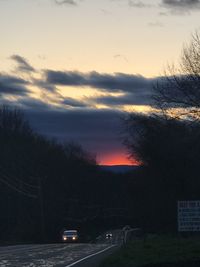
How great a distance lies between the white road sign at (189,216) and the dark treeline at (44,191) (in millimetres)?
48695

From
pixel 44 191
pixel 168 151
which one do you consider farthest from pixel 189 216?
pixel 44 191

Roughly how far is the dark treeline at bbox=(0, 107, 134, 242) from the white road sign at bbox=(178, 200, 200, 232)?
4870 centimetres

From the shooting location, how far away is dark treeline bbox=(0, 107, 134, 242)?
82.4 m

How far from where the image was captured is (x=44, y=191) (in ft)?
315

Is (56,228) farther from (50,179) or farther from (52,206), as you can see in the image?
(50,179)

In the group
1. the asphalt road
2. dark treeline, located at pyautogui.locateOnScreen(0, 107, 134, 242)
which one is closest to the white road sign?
the asphalt road

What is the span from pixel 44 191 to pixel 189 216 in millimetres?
72917

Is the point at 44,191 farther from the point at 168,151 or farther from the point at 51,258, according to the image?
the point at 51,258

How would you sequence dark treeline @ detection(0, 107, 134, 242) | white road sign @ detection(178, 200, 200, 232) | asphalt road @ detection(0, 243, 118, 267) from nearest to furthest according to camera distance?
white road sign @ detection(178, 200, 200, 232) → asphalt road @ detection(0, 243, 118, 267) → dark treeline @ detection(0, 107, 134, 242)

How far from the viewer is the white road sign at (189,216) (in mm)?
24109

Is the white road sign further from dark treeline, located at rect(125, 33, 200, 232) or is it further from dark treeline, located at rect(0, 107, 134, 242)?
dark treeline, located at rect(0, 107, 134, 242)

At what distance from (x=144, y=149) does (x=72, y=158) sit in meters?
62.5

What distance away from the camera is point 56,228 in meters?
87.3

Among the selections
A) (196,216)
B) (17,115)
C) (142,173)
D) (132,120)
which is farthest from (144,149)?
(196,216)
